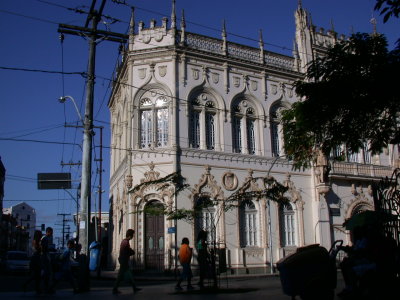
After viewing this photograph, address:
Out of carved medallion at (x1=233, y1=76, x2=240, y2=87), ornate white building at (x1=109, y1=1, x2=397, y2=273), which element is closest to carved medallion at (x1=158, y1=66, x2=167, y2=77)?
ornate white building at (x1=109, y1=1, x2=397, y2=273)

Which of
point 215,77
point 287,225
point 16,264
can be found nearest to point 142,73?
point 215,77

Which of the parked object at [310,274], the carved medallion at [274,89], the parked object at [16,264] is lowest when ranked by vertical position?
the parked object at [16,264]

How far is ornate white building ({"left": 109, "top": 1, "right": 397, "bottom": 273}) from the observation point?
23.8 m

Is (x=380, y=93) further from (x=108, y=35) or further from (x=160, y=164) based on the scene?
(x=160, y=164)

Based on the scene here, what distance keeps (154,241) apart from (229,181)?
5215mm

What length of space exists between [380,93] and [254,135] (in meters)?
18.1

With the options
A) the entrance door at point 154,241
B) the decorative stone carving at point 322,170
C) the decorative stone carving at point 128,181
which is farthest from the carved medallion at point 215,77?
the decorative stone carving at point 322,170

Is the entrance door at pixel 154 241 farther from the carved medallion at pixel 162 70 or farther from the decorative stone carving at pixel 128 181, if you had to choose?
the carved medallion at pixel 162 70

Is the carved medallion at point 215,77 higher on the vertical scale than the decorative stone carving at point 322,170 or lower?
higher

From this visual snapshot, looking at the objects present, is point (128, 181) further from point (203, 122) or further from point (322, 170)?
point (322, 170)

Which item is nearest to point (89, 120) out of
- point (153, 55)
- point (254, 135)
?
point (153, 55)

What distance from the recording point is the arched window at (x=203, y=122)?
82.5ft

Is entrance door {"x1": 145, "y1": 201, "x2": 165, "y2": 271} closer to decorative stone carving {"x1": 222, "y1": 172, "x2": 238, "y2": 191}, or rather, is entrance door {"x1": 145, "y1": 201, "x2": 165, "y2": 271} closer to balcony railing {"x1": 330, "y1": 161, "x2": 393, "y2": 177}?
decorative stone carving {"x1": 222, "y1": 172, "x2": 238, "y2": 191}

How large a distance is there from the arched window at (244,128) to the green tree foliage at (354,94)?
15018 mm
